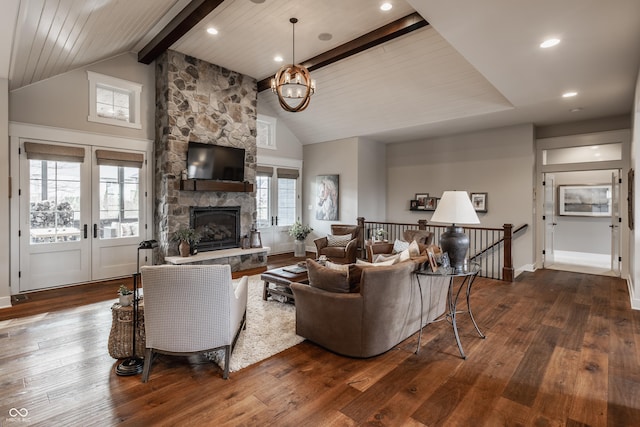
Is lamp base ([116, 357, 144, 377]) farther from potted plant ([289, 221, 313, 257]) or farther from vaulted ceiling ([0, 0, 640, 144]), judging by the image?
potted plant ([289, 221, 313, 257])

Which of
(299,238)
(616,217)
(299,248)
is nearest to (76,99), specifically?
(299,238)

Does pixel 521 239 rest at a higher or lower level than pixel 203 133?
lower

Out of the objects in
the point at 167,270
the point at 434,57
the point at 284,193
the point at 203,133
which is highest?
the point at 434,57

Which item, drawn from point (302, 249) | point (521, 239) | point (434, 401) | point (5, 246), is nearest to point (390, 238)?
point (302, 249)

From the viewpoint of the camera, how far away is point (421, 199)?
8344mm

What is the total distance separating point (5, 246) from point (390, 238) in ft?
23.9

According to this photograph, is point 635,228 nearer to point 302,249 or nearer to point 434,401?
point 434,401

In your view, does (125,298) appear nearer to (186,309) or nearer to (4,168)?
(186,309)

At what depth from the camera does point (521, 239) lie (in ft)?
22.3

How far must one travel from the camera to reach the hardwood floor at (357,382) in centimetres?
219

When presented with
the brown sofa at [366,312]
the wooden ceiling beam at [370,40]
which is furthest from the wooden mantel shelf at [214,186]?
the brown sofa at [366,312]

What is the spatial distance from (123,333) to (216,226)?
3869mm

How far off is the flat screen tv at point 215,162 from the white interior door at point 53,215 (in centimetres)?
166

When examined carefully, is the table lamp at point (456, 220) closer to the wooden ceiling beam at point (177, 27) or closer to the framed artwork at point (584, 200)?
the wooden ceiling beam at point (177, 27)
